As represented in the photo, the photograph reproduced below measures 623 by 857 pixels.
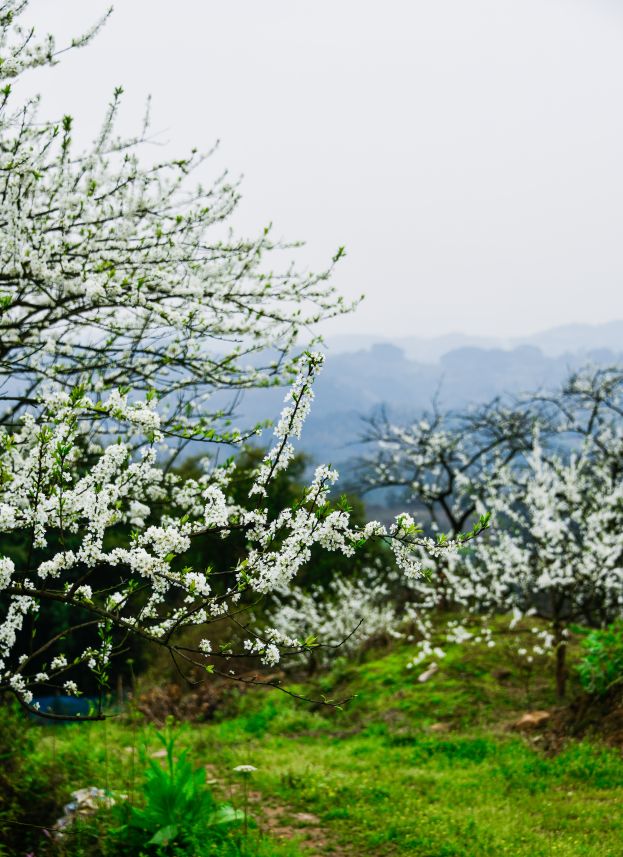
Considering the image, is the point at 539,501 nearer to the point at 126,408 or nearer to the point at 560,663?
the point at 560,663


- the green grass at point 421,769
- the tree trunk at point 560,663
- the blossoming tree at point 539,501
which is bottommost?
the green grass at point 421,769

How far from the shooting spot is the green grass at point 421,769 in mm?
6371

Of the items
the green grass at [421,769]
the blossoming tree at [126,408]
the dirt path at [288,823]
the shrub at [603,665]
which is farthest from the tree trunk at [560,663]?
the blossoming tree at [126,408]

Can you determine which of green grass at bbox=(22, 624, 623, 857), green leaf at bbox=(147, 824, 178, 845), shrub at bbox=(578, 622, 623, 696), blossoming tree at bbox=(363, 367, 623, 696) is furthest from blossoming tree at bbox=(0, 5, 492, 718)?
blossoming tree at bbox=(363, 367, 623, 696)

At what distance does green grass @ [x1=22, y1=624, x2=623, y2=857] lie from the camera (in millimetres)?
6371

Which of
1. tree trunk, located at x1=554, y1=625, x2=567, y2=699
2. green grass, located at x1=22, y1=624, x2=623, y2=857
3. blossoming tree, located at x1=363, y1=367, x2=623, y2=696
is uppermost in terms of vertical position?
blossoming tree, located at x1=363, y1=367, x2=623, y2=696

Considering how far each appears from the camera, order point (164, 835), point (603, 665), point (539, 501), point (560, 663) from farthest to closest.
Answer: point (539, 501)
point (560, 663)
point (603, 665)
point (164, 835)

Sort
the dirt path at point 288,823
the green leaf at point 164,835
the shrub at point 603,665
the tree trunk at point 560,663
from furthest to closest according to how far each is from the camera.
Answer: the tree trunk at point 560,663 < the shrub at point 603,665 < the dirt path at point 288,823 < the green leaf at point 164,835

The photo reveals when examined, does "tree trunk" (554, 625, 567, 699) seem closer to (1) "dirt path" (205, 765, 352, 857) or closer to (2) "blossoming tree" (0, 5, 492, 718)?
(1) "dirt path" (205, 765, 352, 857)

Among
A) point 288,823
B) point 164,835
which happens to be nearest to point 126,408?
point 164,835

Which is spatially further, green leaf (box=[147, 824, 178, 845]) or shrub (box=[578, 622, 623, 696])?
shrub (box=[578, 622, 623, 696])

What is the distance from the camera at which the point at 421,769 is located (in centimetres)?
891

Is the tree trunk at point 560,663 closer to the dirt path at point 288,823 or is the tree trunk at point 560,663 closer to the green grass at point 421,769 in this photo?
the green grass at point 421,769

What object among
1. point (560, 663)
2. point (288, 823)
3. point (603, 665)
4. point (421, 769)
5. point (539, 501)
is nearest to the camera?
point (288, 823)
